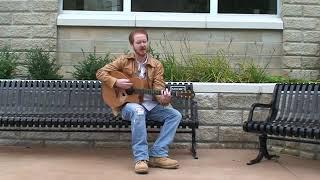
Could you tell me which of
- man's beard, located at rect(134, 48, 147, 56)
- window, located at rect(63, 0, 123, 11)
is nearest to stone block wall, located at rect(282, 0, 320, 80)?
window, located at rect(63, 0, 123, 11)

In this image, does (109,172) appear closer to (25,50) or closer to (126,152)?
(126,152)

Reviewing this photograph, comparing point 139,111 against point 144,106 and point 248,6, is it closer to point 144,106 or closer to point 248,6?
point 144,106

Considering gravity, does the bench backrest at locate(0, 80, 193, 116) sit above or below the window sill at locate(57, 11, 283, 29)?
below

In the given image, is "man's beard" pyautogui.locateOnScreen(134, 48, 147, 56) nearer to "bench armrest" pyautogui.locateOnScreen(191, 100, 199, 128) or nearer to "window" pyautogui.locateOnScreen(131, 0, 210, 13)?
"bench armrest" pyautogui.locateOnScreen(191, 100, 199, 128)

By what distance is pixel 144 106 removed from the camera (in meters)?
5.83

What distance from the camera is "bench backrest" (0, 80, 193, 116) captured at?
665 cm

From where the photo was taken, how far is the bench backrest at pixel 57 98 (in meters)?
6.65

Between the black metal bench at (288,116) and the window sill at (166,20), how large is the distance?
2.23m

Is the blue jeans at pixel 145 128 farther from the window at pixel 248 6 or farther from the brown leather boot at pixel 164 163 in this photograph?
the window at pixel 248 6

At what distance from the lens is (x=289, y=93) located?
634 cm

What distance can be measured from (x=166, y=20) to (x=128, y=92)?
111 inches

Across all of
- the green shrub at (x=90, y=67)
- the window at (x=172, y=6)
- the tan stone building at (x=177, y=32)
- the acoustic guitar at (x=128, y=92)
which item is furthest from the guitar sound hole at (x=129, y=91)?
the window at (x=172, y=6)

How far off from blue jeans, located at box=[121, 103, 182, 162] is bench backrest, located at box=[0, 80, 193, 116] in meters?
0.80

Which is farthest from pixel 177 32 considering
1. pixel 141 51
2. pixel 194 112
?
pixel 141 51
